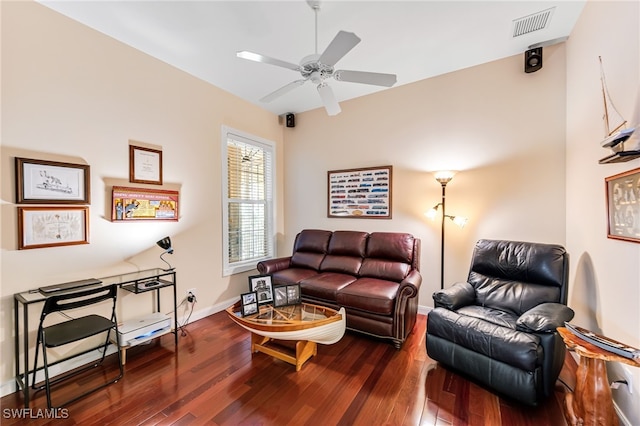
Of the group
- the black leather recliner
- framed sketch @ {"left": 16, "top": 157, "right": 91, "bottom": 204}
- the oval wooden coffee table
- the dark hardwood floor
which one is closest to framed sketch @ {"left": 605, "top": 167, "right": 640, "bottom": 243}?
the black leather recliner

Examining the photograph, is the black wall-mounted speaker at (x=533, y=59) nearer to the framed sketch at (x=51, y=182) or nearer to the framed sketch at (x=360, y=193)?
the framed sketch at (x=360, y=193)

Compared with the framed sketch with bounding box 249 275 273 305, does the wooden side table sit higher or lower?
lower

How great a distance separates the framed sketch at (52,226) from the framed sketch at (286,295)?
5.57 feet

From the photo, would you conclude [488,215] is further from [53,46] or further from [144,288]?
[53,46]

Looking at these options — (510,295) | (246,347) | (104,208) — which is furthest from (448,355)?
(104,208)

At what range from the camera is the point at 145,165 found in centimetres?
262

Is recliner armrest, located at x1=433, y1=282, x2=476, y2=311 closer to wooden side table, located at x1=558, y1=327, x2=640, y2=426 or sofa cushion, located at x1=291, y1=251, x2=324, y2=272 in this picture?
wooden side table, located at x1=558, y1=327, x2=640, y2=426

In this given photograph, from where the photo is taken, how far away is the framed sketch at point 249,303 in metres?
2.23

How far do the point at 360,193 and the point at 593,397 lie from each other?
2816 millimetres

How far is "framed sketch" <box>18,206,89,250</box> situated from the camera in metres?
1.89

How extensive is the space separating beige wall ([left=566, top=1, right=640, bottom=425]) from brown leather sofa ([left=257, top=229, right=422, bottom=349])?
1294mm

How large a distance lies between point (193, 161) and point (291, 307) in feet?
6.79

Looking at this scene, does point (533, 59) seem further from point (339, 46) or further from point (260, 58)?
point (260, 58)

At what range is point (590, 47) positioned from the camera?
199cm
